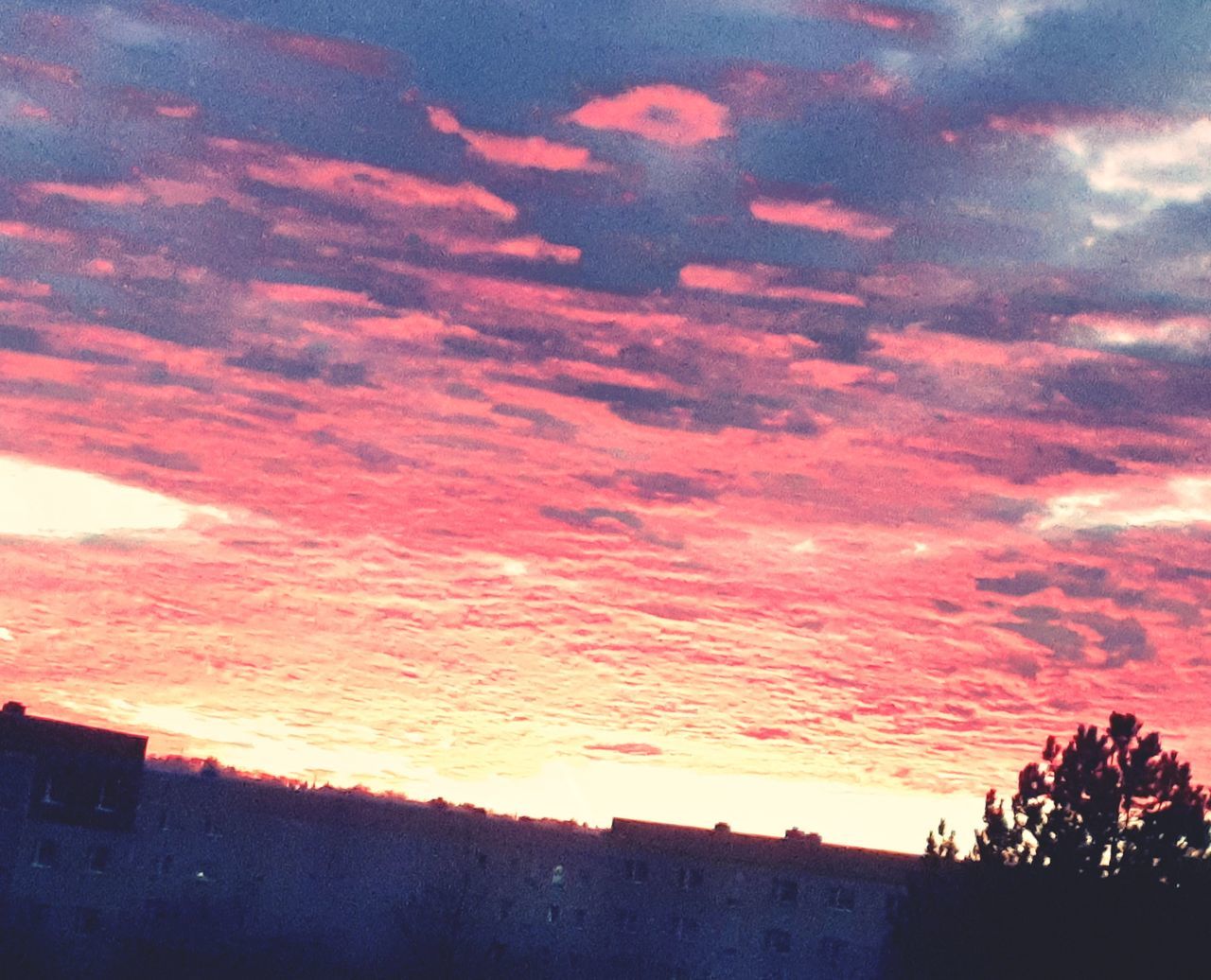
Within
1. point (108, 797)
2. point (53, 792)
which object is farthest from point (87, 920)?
point (53, 792)

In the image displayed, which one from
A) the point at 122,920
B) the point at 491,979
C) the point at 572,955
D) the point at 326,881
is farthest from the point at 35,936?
the point at 572,955

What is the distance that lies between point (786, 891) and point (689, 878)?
476 cm

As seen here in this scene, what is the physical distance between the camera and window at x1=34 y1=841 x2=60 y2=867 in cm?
5831

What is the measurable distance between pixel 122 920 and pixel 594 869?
73.3 feet

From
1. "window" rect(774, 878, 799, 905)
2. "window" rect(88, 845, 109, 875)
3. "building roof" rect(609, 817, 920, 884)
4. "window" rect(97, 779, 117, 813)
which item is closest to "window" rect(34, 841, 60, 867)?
"window" rect(88, 845, 109, 875)

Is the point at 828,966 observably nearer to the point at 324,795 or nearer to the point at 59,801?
the point at 324,795

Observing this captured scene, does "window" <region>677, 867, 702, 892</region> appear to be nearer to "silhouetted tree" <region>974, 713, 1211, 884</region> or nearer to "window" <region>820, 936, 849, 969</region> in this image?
"window" <region>820, 936, 849, 969</region>

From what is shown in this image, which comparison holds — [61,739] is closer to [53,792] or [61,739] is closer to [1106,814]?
[53,792]

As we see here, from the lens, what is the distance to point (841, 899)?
66.6 m

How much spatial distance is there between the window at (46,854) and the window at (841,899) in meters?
33.5

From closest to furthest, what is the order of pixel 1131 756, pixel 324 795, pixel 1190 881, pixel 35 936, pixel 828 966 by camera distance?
1. pixel 1190 881
2. pixel 1131 756
3. pixel 35 936
4. pixel 828 966
5. pixel 324 795

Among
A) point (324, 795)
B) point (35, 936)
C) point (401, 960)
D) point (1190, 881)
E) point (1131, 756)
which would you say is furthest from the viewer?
point (324, 795)

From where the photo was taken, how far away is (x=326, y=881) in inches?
2842

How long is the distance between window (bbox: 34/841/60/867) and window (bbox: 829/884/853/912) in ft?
110
